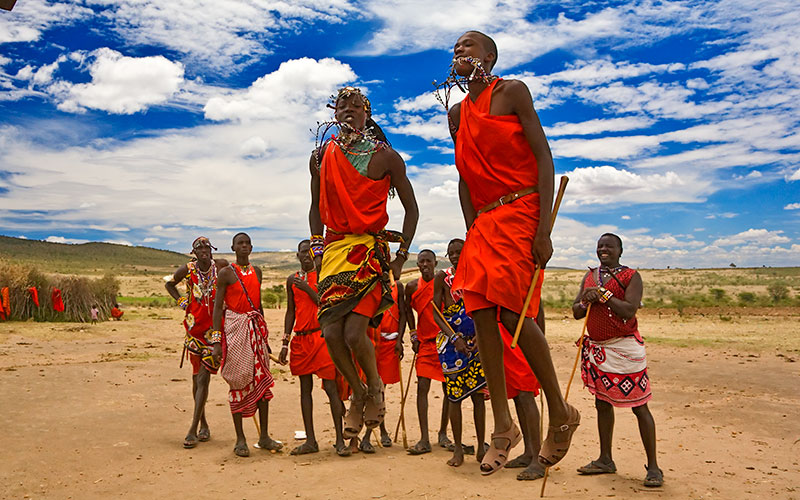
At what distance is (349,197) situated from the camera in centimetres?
563

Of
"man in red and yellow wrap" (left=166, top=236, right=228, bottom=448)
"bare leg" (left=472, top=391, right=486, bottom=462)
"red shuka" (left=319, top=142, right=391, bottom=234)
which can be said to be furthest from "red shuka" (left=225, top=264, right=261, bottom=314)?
"red shuka" (left=319, top=142, right=391, bottom=234)

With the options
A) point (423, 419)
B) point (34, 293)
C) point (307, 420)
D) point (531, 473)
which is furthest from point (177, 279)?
point (34, 293)

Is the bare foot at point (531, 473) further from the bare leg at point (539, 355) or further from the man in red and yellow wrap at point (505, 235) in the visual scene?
the bare leg at point (539, 355)

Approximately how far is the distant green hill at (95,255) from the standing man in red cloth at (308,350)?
90.3 m

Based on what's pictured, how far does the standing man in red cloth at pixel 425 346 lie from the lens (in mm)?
8727

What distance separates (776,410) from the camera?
11.1m

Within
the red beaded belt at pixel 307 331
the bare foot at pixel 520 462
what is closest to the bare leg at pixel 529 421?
the bare foot at pixel 520 462

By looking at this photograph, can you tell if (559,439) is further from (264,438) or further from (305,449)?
(264,438)

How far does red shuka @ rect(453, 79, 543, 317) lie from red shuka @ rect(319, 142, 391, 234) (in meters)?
1.34

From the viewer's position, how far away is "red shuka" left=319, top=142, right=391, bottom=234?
18.5ft

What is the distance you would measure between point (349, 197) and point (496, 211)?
1733mm

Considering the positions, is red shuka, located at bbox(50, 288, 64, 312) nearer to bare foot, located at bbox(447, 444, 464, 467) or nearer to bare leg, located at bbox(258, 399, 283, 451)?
bare leg, located at bbox(258, 399, 283, 451)

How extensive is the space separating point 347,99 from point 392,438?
225 inches

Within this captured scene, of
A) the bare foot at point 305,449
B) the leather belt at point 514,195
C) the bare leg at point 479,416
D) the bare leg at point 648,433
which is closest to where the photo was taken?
the leather belt at point 514,195
